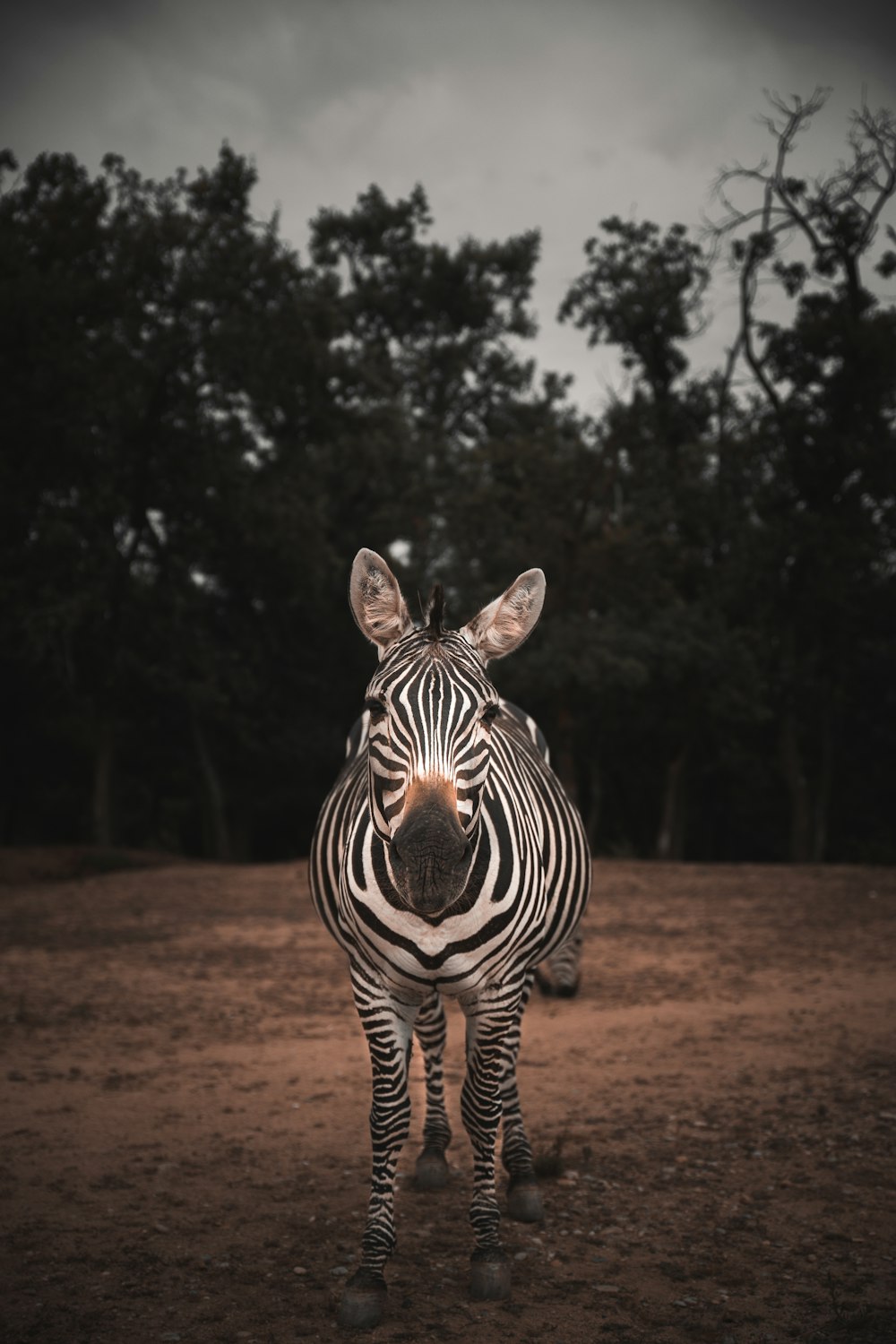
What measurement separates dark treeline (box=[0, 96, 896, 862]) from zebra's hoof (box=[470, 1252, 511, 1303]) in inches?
657

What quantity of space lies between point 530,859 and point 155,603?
19826 millimetres

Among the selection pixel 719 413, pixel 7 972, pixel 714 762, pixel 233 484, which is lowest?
pixel 7 972

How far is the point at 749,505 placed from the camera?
24719 millimetres

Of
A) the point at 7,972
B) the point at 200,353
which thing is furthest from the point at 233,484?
the point at 7,972

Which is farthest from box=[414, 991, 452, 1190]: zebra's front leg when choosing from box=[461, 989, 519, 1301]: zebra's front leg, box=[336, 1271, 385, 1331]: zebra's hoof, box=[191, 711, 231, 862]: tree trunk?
box=[191, 711, 231, 862]: tree trunk

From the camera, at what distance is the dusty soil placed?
11.9 feet

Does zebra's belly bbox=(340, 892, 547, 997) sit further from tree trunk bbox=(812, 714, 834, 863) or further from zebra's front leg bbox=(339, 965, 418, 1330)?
tree trunk bbox=(812, 714, 834, 863)

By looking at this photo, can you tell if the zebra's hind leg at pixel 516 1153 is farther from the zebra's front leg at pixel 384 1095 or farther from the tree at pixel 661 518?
the tree at pixel 661 518

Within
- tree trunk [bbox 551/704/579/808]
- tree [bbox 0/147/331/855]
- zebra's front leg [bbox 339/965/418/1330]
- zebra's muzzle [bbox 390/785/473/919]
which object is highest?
tree [bbox 0/147/331/855]

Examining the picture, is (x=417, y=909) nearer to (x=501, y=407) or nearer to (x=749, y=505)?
(x=749, y=505)

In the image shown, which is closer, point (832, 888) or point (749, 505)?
point (832, 888)

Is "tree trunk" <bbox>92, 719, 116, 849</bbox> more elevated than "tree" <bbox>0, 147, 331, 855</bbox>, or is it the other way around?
"tree" <bbox>0, 147, 331, 855</bbox>

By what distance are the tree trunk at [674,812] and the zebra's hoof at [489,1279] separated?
71.4 feet

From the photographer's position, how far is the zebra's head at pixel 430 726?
3.15m
